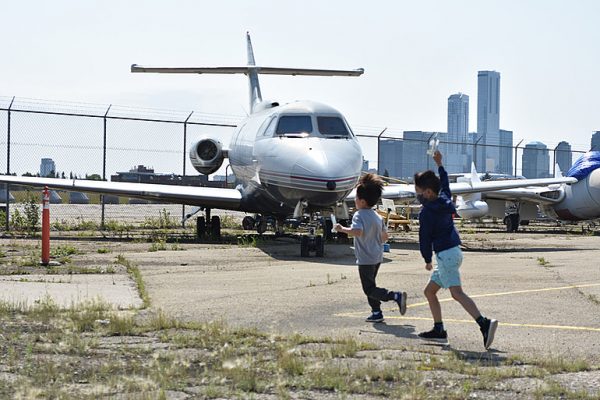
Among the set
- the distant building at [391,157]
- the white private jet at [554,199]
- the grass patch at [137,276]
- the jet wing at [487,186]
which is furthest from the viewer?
the distant building at [391,157]

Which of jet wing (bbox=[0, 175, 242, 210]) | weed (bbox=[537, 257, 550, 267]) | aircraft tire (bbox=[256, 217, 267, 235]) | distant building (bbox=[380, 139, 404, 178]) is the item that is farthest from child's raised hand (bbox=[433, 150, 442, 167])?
distant building (bbox=[380, 139, 404, 178])

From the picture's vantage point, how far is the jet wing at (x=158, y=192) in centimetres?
2323

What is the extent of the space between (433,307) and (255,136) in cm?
1396

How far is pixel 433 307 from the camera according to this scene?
26.9 ft

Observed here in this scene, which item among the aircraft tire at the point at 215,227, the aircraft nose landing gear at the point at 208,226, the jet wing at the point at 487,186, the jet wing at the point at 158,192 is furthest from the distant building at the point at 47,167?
the jet wing at the point at 487,186

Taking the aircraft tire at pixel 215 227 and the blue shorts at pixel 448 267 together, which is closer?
the blue shorts at pixel 448 267

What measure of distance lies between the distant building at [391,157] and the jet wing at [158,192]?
12727 mm

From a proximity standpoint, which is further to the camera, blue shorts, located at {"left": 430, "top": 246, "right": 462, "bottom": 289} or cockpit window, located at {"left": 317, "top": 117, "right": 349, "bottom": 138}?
cockpit window, located at {"left": 317, "top": 117, "right": 349, "bottom": 138}

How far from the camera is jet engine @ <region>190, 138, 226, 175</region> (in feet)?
89.6

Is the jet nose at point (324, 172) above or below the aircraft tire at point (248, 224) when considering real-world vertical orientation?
above

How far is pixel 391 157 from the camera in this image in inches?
1588

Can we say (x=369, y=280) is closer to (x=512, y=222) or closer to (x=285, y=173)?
(x=285, y=173)

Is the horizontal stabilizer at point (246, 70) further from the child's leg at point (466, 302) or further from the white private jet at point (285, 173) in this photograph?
the child's leg at point (466, 302)

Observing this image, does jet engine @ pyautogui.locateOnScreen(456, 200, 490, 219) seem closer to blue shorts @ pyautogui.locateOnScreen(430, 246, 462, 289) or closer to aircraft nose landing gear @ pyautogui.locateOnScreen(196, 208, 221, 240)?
aircraft nose landing gear @ pyautogui.locateOnScreen(196, 208, 221, 240)
